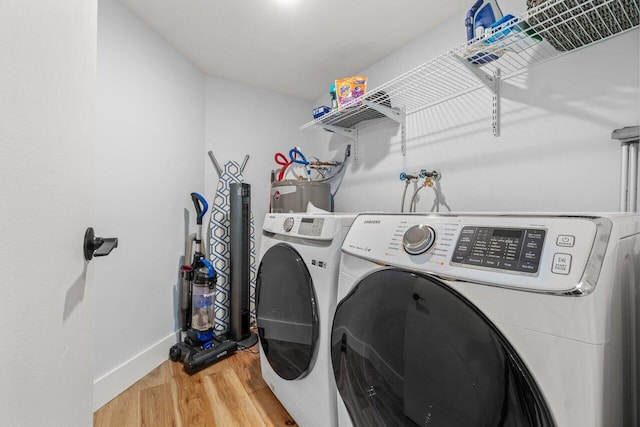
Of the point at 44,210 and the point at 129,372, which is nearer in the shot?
the point at 44,210

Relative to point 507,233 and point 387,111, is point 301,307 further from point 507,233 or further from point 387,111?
point 387,111

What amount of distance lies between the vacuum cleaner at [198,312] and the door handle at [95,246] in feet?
3.99

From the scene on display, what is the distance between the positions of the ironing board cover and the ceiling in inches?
32.8

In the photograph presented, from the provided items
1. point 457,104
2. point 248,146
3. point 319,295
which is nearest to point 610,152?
point 457,104

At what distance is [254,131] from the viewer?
8.27 feet

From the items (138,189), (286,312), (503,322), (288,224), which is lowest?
(286,312)

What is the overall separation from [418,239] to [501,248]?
0.19 meters

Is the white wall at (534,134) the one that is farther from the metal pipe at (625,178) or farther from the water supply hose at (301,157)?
the water supply hose at (301,157)

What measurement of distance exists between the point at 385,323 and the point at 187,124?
2.04 m

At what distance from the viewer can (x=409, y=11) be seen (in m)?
1.52

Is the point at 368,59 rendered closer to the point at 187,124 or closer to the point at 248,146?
the point at 248,146

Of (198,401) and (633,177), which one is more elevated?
(633,177)

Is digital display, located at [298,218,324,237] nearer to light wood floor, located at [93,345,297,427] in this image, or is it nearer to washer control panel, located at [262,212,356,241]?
washer control panel, located at [262,212,356,241]

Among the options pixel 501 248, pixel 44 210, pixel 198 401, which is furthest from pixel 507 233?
pixel 198 401
